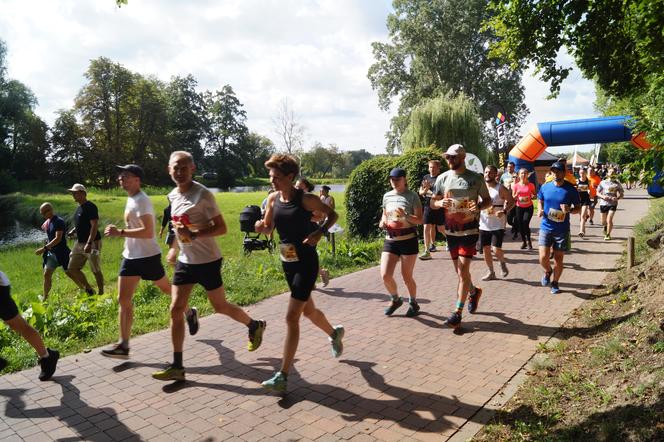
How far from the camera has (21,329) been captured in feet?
14.0

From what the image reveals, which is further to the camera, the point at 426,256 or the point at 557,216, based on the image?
the point at 426,256

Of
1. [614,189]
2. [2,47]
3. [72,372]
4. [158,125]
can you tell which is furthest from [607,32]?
[158,125]

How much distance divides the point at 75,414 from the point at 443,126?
989 inches

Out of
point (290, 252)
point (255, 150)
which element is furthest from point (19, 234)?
point (255, 150)

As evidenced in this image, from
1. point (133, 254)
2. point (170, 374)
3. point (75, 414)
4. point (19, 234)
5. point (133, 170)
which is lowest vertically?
point (19, 234)

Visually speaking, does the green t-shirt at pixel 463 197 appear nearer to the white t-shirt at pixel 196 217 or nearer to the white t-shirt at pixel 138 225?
the white t-shirt at pixel 196 217

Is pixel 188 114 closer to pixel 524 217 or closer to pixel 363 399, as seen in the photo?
pixel 524 217

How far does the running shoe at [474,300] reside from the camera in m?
6.18

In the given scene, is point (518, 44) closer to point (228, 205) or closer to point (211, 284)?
point (211, 284)

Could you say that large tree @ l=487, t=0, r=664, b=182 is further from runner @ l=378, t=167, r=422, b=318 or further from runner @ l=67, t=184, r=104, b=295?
runner @ l=67, t=184, r=104, b=295

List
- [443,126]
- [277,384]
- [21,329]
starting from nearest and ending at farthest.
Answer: [277,384], [21,329], [443,126]

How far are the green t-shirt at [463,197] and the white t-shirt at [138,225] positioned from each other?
335 centimetres

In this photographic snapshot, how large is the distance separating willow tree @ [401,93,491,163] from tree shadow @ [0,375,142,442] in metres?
24.1

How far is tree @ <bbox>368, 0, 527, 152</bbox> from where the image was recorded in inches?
1387
